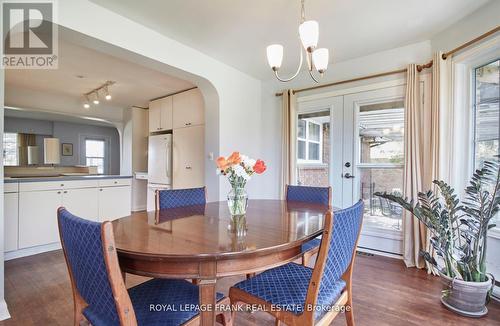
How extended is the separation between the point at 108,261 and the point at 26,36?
2677 mm

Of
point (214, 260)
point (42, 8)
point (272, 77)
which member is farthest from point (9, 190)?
point (272, 77)

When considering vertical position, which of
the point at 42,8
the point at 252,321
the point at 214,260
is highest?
the point at 42,8

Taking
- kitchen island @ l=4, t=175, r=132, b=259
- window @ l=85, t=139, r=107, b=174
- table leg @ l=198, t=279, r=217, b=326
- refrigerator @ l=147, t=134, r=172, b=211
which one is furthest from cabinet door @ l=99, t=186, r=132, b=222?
window @ l=85, t=139, r=107, b=174

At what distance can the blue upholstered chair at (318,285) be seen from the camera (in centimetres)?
108

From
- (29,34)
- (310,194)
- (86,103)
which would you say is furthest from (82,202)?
(310,194)

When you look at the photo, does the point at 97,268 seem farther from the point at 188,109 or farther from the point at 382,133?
the point at 188,109

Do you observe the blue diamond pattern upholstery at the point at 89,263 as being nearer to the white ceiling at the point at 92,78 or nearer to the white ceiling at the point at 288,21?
the white ceiling at the point at 288,21

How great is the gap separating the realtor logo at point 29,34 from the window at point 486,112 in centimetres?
358

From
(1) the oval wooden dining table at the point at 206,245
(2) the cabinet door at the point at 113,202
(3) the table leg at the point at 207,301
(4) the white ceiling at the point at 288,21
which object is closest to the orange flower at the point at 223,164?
(1) the oval wooden dining table at the point at 206,245

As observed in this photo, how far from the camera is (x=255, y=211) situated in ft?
6.14

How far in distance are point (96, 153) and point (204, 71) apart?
7022mm

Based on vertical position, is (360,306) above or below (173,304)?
below

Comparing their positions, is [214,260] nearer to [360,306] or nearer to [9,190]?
[360,306]

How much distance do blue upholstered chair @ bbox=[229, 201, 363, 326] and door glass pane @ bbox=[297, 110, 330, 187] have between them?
2185 millimetres
